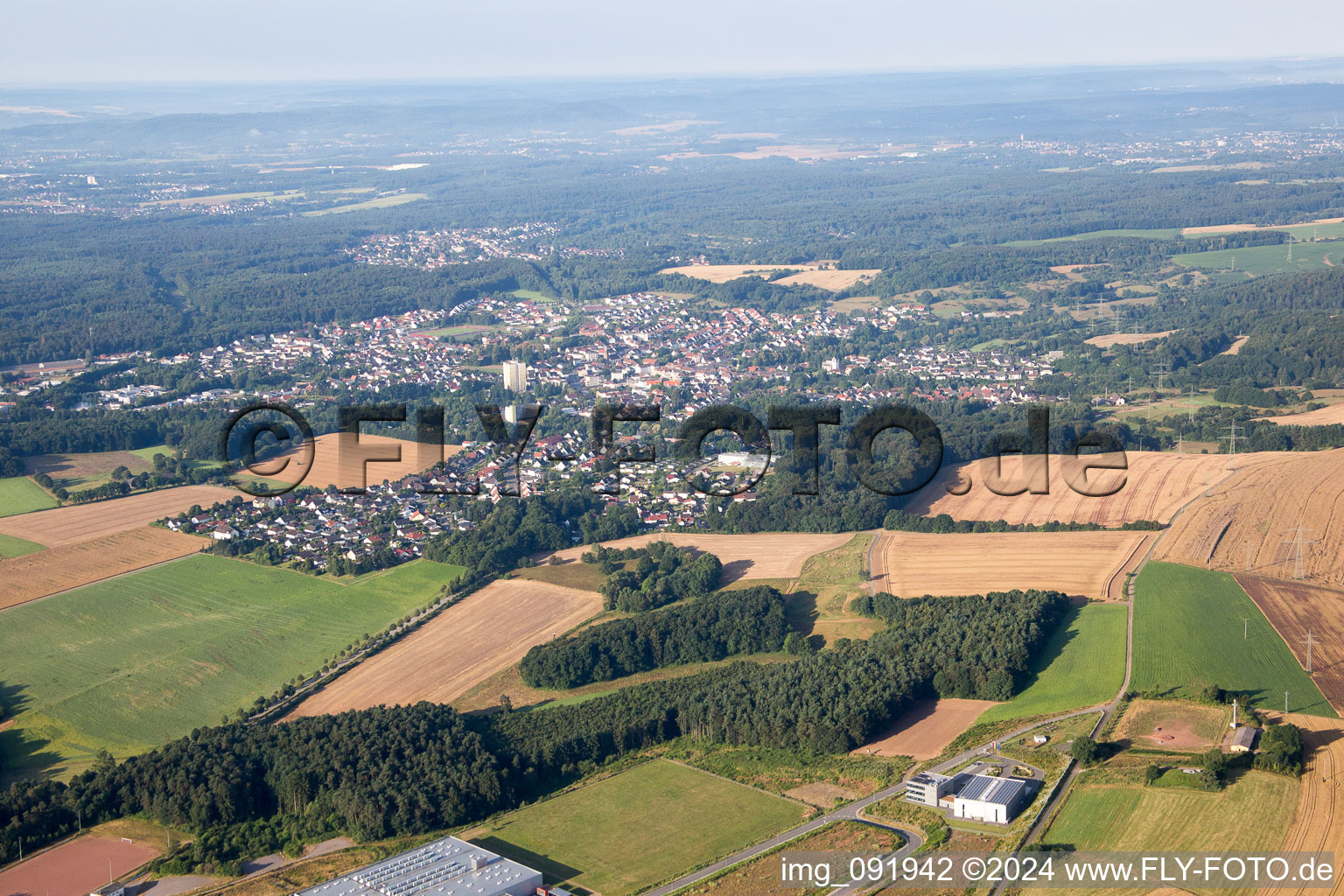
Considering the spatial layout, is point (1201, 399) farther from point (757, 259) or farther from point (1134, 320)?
point (757, 259)

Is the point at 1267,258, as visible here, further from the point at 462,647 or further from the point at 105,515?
the point at 105,515

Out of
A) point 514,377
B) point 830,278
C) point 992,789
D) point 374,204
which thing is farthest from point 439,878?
point 374,204

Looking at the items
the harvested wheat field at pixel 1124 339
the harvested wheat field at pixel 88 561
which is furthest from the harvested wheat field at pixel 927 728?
the harvested wheat field at pixel 1124 339

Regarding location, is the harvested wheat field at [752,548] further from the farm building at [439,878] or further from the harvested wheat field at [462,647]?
the farm building at [439,878]

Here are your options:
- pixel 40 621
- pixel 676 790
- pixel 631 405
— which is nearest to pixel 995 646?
pixel 676 790

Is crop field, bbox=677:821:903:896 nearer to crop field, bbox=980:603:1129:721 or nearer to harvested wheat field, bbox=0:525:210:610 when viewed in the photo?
crop field, bbox=980:603:1129:721

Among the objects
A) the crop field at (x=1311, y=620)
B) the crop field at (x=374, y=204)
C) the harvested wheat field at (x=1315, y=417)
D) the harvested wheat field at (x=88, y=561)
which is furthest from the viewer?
the crop field at (x=374, y=204)

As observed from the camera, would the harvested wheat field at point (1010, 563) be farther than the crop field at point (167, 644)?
Yes
